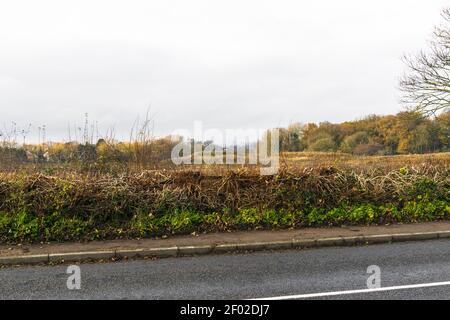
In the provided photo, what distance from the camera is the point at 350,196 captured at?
11.6m

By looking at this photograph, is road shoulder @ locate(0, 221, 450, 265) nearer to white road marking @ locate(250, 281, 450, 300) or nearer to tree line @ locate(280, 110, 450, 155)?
white road marking @ locate(250, 281, 450, 300)

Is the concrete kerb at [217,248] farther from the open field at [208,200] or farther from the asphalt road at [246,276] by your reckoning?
the open field at [208,200]

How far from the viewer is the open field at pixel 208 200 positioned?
953cm

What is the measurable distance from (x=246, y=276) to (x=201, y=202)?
4.35 meters

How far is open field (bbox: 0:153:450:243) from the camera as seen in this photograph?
9532 millimetres

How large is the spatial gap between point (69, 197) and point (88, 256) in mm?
2422

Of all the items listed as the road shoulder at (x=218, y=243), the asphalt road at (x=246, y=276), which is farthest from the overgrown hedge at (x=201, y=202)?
the asphalt road at (x=246, y=276)

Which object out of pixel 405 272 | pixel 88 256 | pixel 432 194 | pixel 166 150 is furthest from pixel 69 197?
pixel 432 194

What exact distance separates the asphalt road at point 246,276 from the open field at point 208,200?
1.86 meters

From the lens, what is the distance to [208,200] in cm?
1080

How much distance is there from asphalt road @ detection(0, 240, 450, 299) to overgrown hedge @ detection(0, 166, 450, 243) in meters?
1.85

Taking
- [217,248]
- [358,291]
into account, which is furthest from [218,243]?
[358,291]

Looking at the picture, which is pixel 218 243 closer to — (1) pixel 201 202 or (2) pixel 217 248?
(2) pixel 217 248
